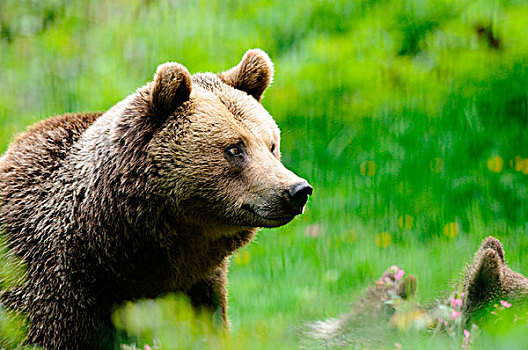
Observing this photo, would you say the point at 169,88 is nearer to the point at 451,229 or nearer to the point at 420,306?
the point at 420,306

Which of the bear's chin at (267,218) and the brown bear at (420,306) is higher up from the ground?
the bear's chin at (267,218)

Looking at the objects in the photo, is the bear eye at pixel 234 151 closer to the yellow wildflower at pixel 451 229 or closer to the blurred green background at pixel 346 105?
the blurred green background at pixel 346 105

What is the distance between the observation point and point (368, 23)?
26.2ft

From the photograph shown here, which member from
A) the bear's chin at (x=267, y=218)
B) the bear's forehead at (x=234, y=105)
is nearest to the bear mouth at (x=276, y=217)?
the bear's chin at (x=267, y=218)

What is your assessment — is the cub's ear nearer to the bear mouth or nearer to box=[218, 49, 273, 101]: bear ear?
box=[218, 49, 273, 101]: bear ear

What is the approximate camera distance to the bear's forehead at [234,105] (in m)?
4.10

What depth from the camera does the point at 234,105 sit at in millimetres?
4180

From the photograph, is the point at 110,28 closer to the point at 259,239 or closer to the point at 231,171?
the point at 259,239

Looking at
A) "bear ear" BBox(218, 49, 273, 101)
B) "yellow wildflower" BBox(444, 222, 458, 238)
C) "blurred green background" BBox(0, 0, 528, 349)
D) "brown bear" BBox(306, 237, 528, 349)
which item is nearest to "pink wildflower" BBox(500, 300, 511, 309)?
"brown bear" BBox(306, 237, 528, 349)

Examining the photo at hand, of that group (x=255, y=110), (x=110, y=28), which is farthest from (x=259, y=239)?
(x=110, y=28)

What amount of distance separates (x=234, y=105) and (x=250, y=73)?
0.32m

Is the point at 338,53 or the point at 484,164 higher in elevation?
the point at 338,53

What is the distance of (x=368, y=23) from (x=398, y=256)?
10.6 feet

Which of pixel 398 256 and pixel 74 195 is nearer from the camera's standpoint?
pixel 74 195
